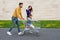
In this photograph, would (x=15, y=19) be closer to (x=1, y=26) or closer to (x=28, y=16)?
(x=28, y=16)

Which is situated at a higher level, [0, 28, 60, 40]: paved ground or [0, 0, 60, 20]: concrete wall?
[0, 0, 60, 20]: concrete wall

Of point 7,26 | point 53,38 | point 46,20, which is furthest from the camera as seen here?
point 46,20

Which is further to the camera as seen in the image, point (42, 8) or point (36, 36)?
point (42, 8)

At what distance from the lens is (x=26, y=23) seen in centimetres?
1300

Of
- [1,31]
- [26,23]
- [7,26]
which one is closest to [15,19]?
[26,23]

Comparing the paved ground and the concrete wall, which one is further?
the concrete wall

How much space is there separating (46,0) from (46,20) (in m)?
1.55

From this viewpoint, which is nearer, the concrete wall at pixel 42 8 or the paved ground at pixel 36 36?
the paved ground at pixel 36 36

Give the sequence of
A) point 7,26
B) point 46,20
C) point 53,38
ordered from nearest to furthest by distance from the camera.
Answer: point 53,38 < point 7,26 < point 46,20

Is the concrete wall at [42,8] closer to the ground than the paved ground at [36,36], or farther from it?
farther from it

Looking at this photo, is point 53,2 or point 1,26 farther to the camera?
point 53,2

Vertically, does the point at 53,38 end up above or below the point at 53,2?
below

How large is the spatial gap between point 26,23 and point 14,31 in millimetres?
1367

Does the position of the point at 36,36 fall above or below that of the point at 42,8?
below
